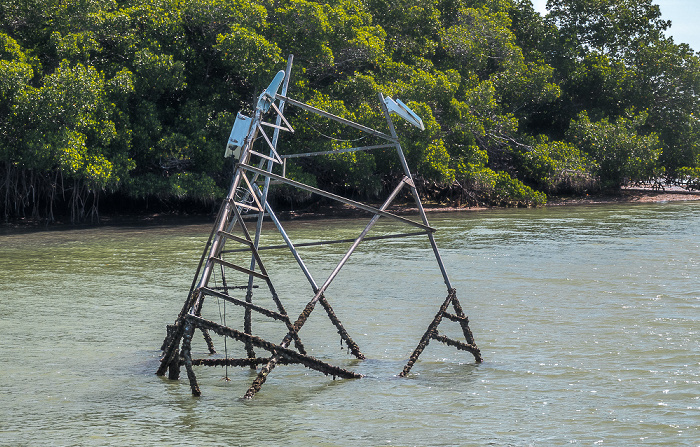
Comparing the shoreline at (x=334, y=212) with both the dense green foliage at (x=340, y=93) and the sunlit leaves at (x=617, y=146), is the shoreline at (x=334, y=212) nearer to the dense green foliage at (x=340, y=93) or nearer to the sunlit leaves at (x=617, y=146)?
the dense green foliage at (x=340, y=93)

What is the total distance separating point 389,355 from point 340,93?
17765 millimetres

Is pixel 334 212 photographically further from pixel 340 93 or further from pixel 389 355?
pixel 389 355

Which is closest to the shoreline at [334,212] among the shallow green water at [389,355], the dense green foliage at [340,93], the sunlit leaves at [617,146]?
the dense green foliage at [340,93]

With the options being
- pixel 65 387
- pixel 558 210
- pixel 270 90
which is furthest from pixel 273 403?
pixel 558 210

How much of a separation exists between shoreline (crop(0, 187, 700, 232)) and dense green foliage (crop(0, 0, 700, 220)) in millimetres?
525

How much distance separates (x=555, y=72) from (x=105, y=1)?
19032 mm

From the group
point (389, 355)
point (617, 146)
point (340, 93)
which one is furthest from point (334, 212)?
point (389, 355)

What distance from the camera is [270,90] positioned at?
7898 mm

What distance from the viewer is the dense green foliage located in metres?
22.3

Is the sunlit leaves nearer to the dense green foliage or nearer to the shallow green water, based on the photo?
the dense green foliage

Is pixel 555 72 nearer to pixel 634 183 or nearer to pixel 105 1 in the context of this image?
pixel 634 183

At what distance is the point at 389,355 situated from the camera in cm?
926

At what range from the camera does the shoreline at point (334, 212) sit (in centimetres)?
2403

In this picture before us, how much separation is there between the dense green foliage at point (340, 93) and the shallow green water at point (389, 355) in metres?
5.65
